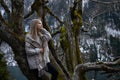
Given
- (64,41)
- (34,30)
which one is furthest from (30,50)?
(64,41)

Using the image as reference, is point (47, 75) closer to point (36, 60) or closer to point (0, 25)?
point (36, 60)

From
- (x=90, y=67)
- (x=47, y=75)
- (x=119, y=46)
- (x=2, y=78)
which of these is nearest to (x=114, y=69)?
(x=90, y=67)

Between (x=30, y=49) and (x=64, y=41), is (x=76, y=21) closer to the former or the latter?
(x=64, y=41)

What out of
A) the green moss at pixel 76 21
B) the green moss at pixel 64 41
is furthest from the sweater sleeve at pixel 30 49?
the green moss at pixel 76 21

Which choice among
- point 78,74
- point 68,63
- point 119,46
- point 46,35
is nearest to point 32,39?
point 46,35

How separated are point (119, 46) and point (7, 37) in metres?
50.9

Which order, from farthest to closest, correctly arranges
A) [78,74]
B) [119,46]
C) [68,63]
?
[119,46] < [68,63] < [78,74]

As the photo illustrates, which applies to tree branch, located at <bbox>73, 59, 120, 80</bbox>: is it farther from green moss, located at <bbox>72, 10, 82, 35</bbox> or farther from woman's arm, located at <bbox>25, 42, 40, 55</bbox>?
green moss, located at <bbox>72, 10, 82, 35</bbox>

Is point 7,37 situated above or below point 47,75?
above

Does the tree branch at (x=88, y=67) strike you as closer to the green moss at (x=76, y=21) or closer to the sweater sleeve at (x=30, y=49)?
the sweater sleeve at (x=30, y=49)

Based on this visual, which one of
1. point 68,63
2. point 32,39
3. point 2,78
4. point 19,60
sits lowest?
point 2,78

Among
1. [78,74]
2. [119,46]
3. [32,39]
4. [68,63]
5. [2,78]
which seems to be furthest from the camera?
[119,46]

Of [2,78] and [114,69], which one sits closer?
[114,69]

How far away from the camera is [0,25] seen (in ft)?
23.8
